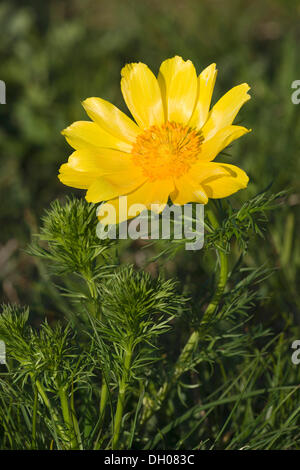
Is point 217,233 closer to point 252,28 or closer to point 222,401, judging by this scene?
point 222,401

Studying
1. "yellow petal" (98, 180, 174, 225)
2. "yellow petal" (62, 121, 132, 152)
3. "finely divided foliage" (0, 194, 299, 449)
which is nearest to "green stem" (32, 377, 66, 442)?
"finely divided foliage" (0, 194, 299, 449)

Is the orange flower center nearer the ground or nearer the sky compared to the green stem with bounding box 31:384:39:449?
nearer the sky

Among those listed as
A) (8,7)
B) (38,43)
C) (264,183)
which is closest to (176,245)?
(264,183)

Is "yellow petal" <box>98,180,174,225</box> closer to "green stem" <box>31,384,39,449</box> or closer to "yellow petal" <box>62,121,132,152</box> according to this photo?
"yellow petal" <box>62,121,132,152</box>
